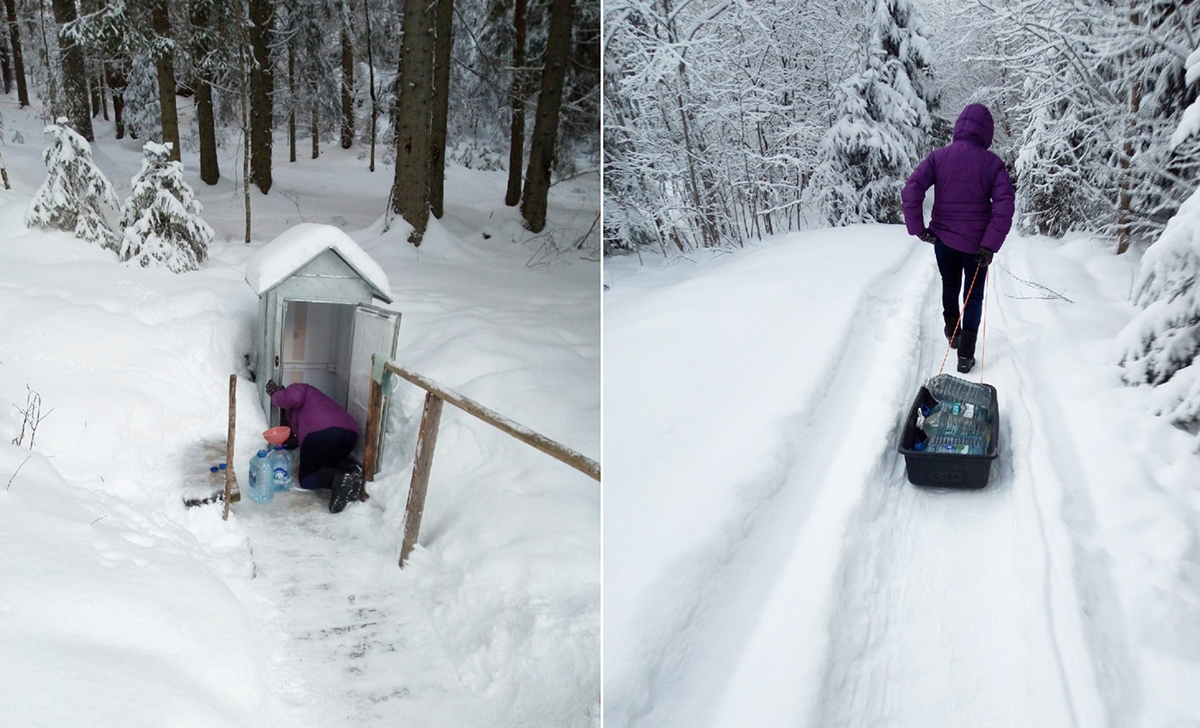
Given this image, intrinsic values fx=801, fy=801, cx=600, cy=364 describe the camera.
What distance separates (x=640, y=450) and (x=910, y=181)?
161 centimetres

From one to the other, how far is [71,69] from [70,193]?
4.44 meters

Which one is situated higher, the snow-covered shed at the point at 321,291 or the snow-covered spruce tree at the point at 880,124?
the snow-covered spruce tree at the point at 880,124

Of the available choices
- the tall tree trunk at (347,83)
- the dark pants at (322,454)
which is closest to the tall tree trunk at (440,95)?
the tall tree trunk at (347,83)

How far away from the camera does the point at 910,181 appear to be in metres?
2.94

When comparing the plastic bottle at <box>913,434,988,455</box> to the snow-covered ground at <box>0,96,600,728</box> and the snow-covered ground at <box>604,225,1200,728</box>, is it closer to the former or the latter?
the snow-covered ground at <box>604,225,1200,728</box>

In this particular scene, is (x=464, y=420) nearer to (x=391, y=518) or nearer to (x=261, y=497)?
(x=391, y=518)

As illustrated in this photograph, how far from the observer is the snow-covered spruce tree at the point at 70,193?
702 cm

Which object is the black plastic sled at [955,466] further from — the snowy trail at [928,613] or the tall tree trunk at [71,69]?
the tall tree trunk at [71,69]

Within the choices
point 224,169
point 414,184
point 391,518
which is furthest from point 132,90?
point 391,518

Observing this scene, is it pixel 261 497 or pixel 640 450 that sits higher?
pixel 640 450

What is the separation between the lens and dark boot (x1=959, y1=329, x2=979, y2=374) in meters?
2.54

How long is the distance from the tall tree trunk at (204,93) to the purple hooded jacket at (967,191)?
1045 centimetres

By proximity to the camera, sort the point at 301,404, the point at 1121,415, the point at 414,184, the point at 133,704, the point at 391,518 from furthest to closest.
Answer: the point at 414,184 → the point at 301,404 → the point at 391,518 → the point at 133,704 → the point at 1121,415

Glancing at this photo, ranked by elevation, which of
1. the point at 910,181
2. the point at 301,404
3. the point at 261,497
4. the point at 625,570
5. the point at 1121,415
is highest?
A: the point at 910,181
